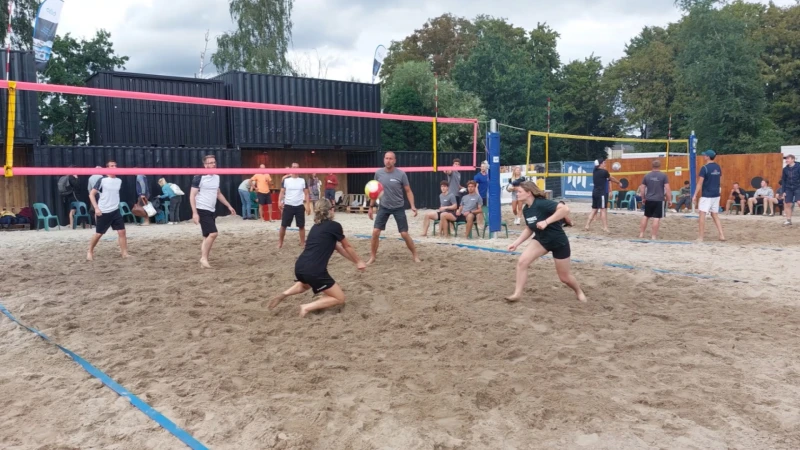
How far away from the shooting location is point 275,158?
18.9 meters

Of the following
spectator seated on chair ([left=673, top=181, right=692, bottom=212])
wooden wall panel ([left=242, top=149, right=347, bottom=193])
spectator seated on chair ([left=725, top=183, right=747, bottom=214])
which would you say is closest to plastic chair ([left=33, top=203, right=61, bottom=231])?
wooden wall panel ([left=242, top=149, right=347, bottom=193])

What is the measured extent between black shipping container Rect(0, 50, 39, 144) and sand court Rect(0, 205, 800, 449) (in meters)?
7.22

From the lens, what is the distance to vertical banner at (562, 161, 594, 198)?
21781 millimetres

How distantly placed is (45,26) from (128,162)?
147 inches

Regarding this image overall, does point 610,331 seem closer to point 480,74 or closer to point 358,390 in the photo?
point 358,390

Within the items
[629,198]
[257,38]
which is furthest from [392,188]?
[257,38]

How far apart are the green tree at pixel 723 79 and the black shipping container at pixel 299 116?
51.8ft

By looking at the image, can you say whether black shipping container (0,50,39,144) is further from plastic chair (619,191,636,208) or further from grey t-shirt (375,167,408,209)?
plastic chair (619,191,636,208)

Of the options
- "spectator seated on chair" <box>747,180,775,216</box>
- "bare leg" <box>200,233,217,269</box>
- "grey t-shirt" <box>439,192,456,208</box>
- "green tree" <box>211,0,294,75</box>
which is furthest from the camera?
"green tree" <box>211,0,294,75</box>

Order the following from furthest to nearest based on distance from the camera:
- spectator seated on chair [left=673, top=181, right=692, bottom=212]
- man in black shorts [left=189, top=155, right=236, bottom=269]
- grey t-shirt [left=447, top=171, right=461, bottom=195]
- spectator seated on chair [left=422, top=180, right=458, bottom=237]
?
spectator seated on chair [left=673, top=181, right=692, bottom=212]
grey t-shirt [left=447, top=171, right=461, bottom=195]
spectator seated on chair [left=422, top=180, right=458, bottom=237]
man in black shorts [left=189, top=155, right=236, bottom=269]

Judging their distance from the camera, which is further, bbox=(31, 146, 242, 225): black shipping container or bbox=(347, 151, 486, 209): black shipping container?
bbox=(347, 151, 486, 209): black shipping container

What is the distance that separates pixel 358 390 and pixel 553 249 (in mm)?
2503

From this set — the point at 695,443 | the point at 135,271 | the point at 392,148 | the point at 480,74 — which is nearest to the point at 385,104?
the point at 392,148

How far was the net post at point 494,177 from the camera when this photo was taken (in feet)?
31.2
